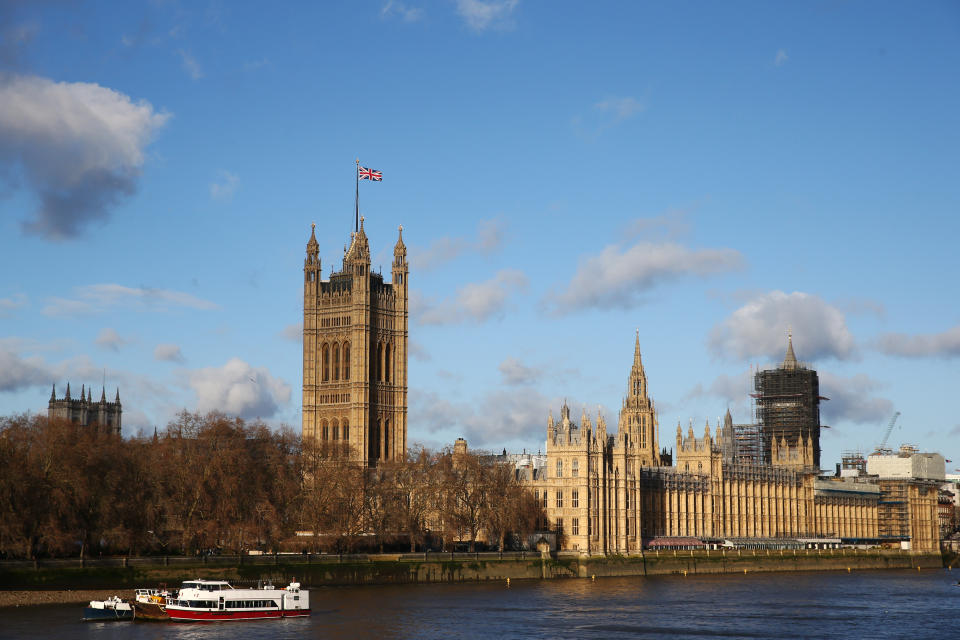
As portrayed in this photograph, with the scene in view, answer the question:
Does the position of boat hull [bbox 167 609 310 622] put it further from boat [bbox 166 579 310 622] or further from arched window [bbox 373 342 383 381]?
arched window [bbox 373 342 383 381]

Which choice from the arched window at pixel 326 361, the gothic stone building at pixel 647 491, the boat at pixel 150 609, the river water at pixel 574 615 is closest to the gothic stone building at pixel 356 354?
the arched window at pixel 326 361

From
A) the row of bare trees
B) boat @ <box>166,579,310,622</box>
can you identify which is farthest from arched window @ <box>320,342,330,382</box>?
boat @ <box>166,579,310,622</box>

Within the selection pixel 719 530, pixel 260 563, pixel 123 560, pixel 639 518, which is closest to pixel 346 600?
pixel 260 563

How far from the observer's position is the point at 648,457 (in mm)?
194500

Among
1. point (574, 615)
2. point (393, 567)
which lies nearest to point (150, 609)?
point (574, 615)

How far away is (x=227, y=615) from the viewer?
8338 centimetres

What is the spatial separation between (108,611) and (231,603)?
7748mm

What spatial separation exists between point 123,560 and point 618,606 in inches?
1327

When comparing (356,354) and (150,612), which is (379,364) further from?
(150,612)

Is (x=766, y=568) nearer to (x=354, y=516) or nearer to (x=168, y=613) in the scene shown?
(x=354, y=516)

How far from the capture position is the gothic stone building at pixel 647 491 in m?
136

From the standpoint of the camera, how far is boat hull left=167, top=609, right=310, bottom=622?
81688 millimetres

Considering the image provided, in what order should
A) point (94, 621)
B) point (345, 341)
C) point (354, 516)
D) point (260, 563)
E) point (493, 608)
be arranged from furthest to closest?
point (345, 341)
point (354, 516)
point (260, 563)
point (493, 608)
point (94, 621)

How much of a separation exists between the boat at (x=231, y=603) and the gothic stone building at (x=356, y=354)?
74.8 metres
